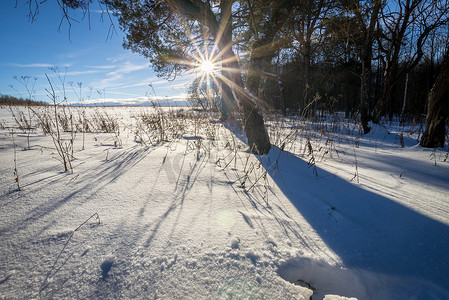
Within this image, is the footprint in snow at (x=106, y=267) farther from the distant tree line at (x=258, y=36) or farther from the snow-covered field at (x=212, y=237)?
the distant tree line at (x=258, y=36)

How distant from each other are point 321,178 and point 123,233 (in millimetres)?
1432

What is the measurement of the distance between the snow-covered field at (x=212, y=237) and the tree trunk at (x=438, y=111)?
210 centimetres

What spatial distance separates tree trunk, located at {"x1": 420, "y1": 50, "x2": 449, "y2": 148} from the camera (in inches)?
101

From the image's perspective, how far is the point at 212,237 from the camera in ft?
2.39

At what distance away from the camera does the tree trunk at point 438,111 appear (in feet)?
8.43

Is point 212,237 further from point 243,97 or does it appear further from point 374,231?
point 243,97

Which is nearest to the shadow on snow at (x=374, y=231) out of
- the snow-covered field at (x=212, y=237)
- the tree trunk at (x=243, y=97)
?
the snow-covered field at (x=212, y=237)

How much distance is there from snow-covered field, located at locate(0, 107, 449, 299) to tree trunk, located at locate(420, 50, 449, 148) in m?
2.10

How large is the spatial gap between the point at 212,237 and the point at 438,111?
3915 millimetres

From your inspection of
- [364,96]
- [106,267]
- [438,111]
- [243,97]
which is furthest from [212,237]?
[364,96]

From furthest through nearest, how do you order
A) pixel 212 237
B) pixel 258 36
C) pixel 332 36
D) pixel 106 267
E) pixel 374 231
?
pixel 332 36 < pixel 258 36 < pixel 374 231 < pixel 212 237 < pixel 106 267

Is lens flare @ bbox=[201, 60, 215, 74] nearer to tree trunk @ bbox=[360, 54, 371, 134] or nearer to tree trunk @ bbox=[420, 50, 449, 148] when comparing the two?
tree trunk @ bbox=[420, 50, 449, 148]

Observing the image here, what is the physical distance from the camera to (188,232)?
2.45 ft

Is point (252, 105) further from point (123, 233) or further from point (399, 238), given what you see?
point (123, 233)
